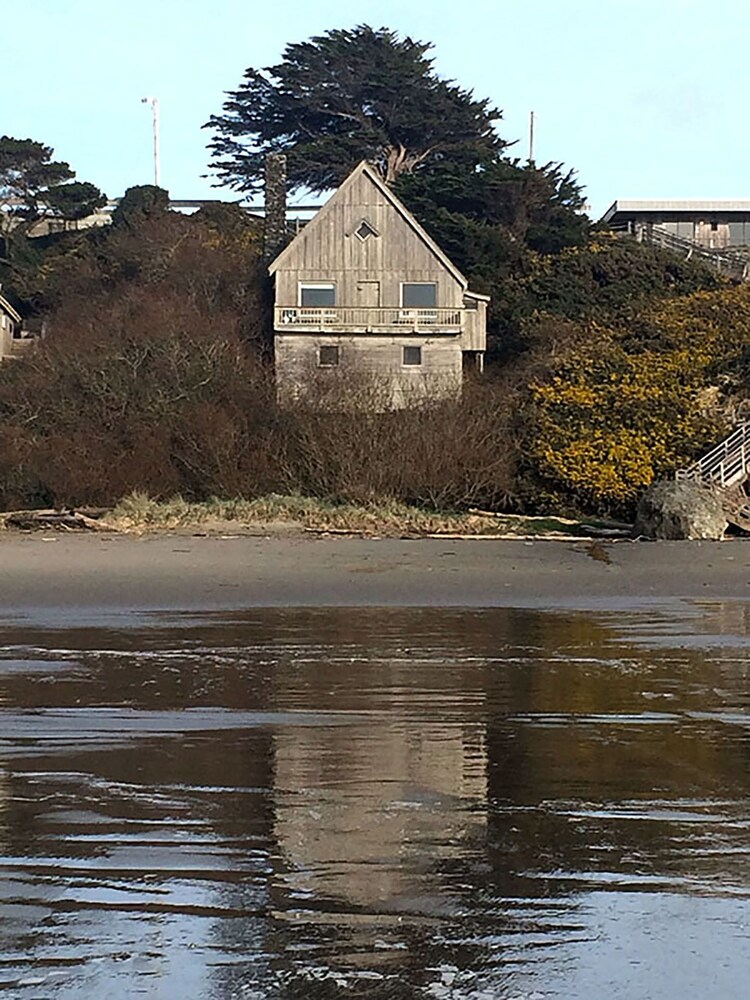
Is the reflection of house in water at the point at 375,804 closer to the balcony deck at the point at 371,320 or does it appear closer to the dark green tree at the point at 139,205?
the balcony deck at the point at 371,320

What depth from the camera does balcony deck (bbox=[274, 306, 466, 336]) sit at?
44.3m

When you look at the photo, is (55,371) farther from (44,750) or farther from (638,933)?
(638,933)

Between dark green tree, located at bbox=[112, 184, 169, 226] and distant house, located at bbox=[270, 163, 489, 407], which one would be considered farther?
dark green tree, located at bbox=[112, 184, 169, 226]

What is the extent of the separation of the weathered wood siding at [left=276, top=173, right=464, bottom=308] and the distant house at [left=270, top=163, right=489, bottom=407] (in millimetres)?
32

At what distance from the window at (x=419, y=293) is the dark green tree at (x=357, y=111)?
40.2 feet

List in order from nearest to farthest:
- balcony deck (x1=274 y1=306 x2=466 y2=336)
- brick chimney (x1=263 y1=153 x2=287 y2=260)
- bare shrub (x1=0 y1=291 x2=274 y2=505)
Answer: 1. bare shrub (x1=0 y1=291 x2=274 y2=505)
2. balcony deck (x1=274 y1=306 x2=466 y2=336)
3. brick chimney (x1=263 y1=153 x2=287 y2=260)

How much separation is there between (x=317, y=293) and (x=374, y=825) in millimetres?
38617

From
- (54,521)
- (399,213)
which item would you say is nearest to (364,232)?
(399,213)

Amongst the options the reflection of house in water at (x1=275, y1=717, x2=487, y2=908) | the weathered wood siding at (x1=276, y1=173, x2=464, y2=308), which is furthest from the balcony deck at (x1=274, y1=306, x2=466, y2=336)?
the reflection of house in water at (x1=275, y1=717, x2=487, y2=908)

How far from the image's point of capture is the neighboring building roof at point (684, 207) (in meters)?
65.3

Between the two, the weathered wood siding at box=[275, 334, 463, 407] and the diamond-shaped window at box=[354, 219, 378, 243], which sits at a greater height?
the diamond-shaped window at box=[354, 219, 378, 243]

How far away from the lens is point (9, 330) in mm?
53500

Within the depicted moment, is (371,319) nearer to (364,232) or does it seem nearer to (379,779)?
(364,232)

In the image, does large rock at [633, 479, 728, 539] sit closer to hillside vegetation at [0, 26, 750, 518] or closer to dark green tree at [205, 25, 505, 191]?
hillside vegetation at [0, 26, 750, 518]
